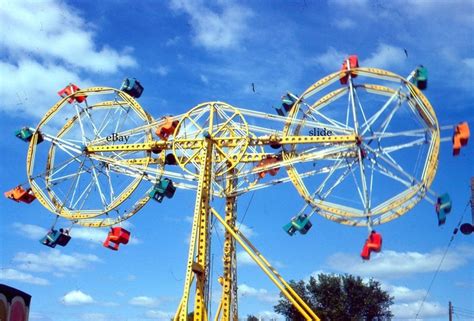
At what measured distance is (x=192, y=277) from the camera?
2609 centimetres

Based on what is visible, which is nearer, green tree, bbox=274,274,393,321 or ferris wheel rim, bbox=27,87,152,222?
ferris wheel rim, bbox=27,87,152,222

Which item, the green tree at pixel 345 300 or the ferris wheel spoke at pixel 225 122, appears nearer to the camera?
the ferris wheel spoke at pixel 225 122

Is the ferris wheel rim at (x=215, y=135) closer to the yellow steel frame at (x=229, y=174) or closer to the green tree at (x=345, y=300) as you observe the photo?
the yellow steel frame at (x=229, y=174)

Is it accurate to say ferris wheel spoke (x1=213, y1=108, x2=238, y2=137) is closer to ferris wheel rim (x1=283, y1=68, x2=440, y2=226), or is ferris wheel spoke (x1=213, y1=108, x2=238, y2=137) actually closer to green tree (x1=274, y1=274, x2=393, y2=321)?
ferris wheel rim (x1=283, y1=68, x2=440, y2=226)

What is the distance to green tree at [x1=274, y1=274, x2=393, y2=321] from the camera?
65.2 m

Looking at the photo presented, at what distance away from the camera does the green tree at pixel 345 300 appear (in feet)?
214

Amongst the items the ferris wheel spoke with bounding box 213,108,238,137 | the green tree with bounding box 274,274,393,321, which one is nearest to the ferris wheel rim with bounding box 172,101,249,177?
the ferris wheel spoke with bounding box 213,108,238,137

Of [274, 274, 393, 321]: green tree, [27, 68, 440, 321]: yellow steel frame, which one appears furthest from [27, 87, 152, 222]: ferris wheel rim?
[274, 274, 393, 321]: green tree

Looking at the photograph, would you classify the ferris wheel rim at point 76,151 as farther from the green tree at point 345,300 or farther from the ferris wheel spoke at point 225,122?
the green tree at point 345,300

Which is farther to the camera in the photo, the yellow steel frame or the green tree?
the green tree

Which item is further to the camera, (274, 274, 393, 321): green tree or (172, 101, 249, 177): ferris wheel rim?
(274, 274, 393, 321): green tree

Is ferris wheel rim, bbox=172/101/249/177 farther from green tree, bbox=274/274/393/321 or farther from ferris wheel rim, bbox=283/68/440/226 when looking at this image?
green tree, bbox=274/274/393/321

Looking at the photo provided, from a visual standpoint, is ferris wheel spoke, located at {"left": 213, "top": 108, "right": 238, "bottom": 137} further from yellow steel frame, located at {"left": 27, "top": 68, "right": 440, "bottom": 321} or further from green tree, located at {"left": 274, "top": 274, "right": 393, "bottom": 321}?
green tree, located at {"left": 274, "top": 274, "right": 393, "bottom": 321}

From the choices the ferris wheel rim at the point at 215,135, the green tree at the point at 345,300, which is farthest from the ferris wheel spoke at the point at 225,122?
the green tree at the point at 345,300
